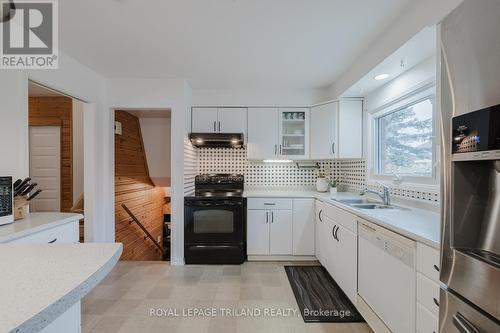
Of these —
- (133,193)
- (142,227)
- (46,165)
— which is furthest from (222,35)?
(46,165)

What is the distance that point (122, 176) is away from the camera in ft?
12.3

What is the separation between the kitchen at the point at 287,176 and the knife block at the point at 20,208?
0.08 ft

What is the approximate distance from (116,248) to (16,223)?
50.6 inches

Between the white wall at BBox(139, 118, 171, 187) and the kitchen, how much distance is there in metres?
0.86

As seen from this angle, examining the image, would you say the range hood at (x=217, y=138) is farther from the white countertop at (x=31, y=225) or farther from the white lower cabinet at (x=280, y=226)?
the white countertop at (x=31, y=225)

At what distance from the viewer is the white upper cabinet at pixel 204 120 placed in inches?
132

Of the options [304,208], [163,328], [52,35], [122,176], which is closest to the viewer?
[163,328]

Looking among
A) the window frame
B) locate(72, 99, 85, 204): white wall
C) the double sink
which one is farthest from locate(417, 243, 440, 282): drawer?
locate(72, 99, 85, 204): white wall

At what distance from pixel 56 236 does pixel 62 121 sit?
9.67 ft

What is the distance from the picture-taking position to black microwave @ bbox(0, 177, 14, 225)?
155cm

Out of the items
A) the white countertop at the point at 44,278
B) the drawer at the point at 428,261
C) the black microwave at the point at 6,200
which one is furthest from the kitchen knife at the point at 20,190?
the drawer at the point at 428,261

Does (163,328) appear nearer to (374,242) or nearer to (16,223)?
(16,223)

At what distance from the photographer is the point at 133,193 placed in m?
4.09

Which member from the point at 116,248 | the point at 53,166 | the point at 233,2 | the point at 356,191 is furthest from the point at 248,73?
the point at 53,166
